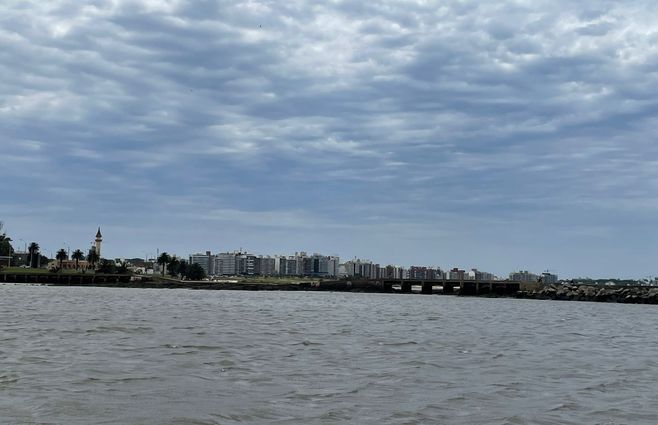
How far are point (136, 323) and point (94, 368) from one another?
21.1 m

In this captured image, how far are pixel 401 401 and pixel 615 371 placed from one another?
38.4 feet

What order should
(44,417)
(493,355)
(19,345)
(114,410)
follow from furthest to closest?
(493,355) < (19,345) < (114,410) < (44,417)

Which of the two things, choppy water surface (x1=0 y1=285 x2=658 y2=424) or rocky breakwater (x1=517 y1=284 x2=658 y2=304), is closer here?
choppy water surface (x1=0 y1=285 x2=658 y2=424)

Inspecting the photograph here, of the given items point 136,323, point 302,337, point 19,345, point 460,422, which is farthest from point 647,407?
point 136,323

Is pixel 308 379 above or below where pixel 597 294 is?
below

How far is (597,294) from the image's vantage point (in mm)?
143125

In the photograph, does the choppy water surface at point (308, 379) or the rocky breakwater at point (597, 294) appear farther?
the rocky breakwater at point (597, 294)

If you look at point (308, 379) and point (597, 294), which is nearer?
point (308, 379)

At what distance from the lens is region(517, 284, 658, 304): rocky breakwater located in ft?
444

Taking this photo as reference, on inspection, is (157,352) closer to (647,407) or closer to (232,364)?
(232,364)

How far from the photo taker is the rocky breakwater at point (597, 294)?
5330 inches

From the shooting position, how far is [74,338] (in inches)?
1179

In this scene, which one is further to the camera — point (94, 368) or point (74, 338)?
point (74, 338)

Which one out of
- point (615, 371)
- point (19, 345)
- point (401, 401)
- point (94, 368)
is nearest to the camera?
point (401, 401)
